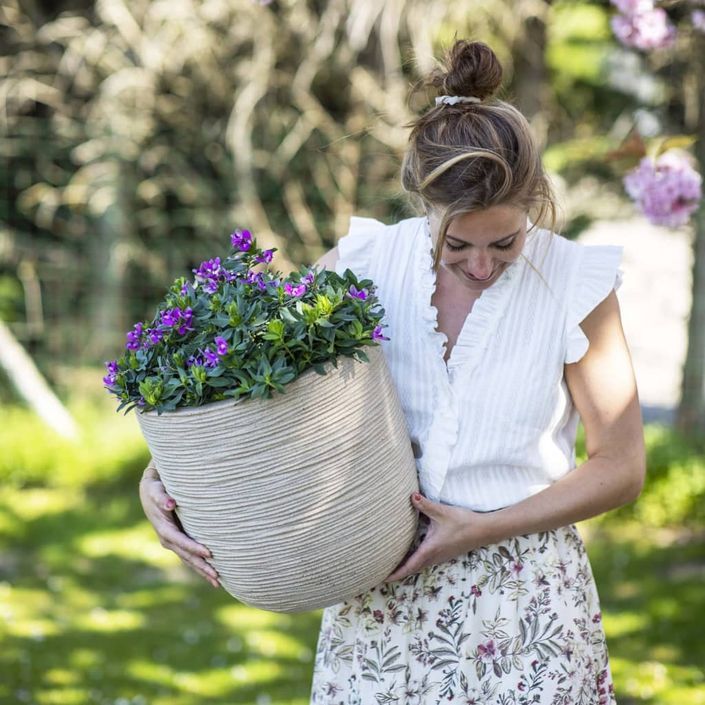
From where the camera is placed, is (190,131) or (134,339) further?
(190,131)

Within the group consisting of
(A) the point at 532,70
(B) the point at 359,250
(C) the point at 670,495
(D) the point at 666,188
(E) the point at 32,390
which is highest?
(B) the point at 359,250

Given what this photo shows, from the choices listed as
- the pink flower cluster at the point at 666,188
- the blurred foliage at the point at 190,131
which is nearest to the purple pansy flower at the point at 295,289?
the pink flower cluster at the point at 666,188

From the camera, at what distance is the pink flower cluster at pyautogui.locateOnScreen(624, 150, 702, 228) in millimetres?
2387

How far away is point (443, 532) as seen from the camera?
156 centimetres

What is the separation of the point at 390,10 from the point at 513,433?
4.22m

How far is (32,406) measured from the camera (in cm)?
536

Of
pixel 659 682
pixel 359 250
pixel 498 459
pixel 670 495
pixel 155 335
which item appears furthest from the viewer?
pixel 670 495

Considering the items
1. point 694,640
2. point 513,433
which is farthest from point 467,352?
point 694,640

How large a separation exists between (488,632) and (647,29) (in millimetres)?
1612

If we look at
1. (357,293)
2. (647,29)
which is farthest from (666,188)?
(357,293)

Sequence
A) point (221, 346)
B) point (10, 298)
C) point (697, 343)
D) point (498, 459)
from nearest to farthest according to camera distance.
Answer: point (221, 346) < point (498, 459) < point (697, 343) < point (10, 298)

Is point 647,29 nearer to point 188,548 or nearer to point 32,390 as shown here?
point 188,548

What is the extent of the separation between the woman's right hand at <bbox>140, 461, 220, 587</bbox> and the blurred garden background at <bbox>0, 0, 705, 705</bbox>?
2.86 m

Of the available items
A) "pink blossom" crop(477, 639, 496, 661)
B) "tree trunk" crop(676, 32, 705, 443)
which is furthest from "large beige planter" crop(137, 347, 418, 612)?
"tree trunk" crop(676, 32, 705, 443)
